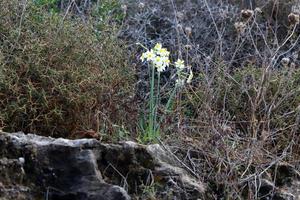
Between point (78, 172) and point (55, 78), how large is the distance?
992mm

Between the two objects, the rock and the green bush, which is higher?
the green bush

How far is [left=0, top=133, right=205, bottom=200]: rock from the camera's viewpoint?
3152mm

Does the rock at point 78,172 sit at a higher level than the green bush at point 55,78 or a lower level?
lower

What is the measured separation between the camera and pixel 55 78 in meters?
4.06

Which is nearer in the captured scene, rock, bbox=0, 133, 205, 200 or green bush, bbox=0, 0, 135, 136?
rock, bbox=0, 133, 205, 200

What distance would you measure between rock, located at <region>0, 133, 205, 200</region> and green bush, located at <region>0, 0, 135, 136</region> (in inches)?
24.1

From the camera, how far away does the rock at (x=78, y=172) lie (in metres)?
3.15

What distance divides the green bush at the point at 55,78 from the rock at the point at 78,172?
2.01ft

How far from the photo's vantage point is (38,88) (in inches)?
159

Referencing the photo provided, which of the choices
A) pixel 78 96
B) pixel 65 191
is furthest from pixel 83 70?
pixel 65 191

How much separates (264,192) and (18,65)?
1.67m

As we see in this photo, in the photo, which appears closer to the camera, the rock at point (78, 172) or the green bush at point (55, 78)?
the rock at point (78, 172)

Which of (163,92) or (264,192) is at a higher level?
(163,92)

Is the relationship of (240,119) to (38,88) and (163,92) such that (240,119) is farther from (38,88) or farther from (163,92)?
(38,88)
